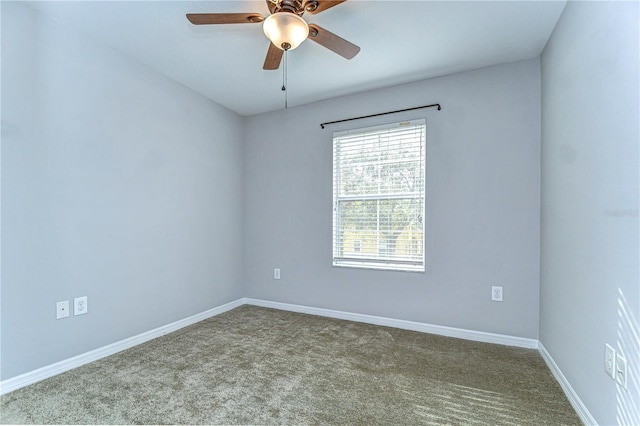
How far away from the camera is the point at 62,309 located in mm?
2139

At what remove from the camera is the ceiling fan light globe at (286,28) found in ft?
5.16

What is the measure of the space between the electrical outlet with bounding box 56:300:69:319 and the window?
232 cm

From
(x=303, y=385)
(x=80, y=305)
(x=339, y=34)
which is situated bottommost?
(x=303, y=385)

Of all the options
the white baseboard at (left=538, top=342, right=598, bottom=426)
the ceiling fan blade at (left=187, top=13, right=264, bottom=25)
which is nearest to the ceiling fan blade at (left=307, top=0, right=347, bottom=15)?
the ceiling fan blade at (left=187, top=13, right=264, bottom=25)

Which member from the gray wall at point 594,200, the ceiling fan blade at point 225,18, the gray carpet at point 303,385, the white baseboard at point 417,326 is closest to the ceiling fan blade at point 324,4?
the ceiling fan blade at point 225,18

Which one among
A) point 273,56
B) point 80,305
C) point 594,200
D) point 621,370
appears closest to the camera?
point 621,370

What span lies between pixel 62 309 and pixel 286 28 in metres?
2.40

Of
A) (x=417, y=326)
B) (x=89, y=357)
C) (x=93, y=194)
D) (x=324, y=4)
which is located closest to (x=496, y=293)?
(x=417, y=326)

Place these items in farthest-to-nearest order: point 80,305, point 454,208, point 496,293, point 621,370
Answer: point 454,208 < point 496,293 < point 80,305 < point 621,370

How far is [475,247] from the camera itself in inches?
107

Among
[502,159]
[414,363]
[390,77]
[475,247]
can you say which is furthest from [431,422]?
[390,77]

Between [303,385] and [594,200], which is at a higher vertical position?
[594,200]

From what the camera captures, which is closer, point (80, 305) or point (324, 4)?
point (324, 4)

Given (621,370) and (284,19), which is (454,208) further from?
(284,19)
